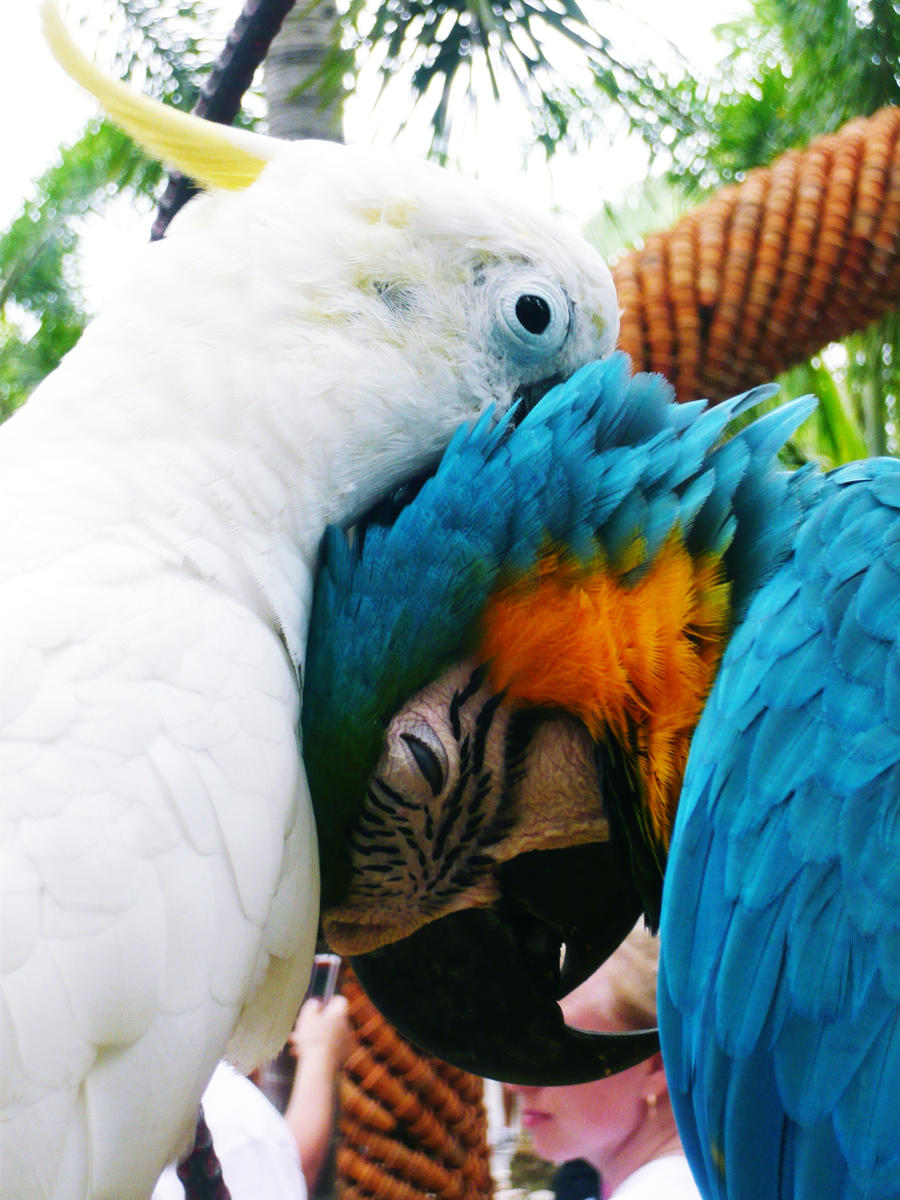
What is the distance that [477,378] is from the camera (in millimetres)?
985

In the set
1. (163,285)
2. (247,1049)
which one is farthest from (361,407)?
(247,1049)

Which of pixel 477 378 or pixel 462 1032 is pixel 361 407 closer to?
pixel 477 378

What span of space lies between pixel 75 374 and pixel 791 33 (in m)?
3.73

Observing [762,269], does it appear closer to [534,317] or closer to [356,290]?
[534,317]

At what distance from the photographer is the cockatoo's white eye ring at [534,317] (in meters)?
0.99

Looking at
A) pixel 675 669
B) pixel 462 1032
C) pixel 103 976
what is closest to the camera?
pixel 103 976

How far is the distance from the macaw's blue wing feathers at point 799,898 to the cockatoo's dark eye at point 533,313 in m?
0.33

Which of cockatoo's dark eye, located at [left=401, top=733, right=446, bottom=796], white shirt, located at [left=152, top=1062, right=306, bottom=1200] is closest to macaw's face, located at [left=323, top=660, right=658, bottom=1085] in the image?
cockatoo's dark eye, located at [left=401, top=733, right=446, bottom=796]

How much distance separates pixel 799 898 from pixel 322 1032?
4.40 feet

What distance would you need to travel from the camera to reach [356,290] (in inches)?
37.7

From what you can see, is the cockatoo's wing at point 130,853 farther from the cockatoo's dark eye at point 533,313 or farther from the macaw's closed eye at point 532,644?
the cockatoo's dark eye at point 533,313

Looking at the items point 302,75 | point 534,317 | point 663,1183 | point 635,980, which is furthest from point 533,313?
point 663,1183

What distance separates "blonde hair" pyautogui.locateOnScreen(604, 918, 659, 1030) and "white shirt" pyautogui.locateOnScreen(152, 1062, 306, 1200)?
1.77 feet

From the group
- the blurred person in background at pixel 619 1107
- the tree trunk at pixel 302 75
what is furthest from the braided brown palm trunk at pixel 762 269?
the blurred person in background at pixel 619 1107
